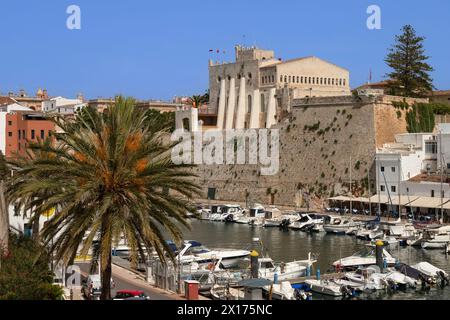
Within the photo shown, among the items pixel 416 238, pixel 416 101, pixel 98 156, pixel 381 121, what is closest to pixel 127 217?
pixel 98 156

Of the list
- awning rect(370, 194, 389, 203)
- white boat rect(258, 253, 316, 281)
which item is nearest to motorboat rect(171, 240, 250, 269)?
white boat rect(258, 253, 316, 281)

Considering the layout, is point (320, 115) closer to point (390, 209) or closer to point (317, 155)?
point (317, 155)

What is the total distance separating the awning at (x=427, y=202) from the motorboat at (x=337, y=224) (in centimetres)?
446

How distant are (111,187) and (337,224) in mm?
35063

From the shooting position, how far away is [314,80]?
242ft

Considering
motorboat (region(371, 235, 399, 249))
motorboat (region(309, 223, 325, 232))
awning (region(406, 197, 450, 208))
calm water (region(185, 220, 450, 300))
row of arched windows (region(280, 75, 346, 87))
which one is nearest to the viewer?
calm water (region(185, 220, 450, 300))

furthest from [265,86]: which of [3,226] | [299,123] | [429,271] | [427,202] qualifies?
[3,226]

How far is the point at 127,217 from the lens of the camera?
16.4m

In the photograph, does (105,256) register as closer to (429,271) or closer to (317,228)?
(429,271)

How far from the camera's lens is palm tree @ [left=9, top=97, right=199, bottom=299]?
16.1 metres

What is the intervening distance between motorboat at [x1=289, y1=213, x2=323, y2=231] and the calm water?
0.58 m

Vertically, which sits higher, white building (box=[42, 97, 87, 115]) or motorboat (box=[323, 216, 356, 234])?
white building (box=[42, 97, 87, 115])

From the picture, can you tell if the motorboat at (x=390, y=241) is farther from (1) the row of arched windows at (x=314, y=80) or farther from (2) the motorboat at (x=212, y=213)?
(1) the row of arched windows at (x=314, y=80)

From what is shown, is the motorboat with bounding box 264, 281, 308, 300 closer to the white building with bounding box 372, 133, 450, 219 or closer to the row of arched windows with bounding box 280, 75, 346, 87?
the white building with bounding box 372, 133, 450, 219
